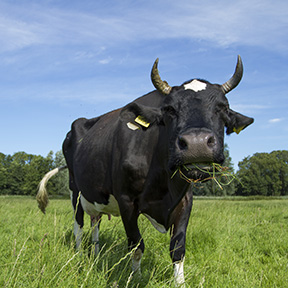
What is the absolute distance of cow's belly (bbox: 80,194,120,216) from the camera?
4.89m

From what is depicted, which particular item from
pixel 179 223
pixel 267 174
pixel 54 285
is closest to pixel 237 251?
pixel 179 223

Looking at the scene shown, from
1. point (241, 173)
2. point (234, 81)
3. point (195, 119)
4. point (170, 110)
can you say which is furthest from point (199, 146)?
point (241, 173)

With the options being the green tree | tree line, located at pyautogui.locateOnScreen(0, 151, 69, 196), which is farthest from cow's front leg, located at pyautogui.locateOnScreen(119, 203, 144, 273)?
the green tree

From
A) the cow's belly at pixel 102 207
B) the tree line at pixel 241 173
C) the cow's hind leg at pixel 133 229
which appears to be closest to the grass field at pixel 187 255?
the cow's hind leg at pixel 133 229

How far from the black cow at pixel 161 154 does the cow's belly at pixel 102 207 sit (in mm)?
22

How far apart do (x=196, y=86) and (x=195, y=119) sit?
1.82ft

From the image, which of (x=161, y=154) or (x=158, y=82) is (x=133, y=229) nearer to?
(x=161, y=154)

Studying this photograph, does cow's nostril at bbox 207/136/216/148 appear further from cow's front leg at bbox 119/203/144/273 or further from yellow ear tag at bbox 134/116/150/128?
cow's front leg at bbox 119/203/144/273

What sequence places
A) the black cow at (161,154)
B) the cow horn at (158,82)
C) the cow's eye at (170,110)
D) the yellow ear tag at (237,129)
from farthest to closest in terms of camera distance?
the yellow ear tag at (237,129) → the cow horn at (158,82) → the cow's eye at (170,110) → the black cow at (161,154)

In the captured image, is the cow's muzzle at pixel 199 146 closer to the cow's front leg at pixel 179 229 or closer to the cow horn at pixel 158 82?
the cow horn at pixel 158 82

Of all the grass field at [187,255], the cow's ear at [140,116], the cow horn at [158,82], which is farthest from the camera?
the cow's ear at [140,116]

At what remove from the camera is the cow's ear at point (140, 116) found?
3.91 m

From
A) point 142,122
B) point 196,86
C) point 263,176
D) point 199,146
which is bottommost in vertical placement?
point 199,146

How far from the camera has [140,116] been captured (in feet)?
13.1
